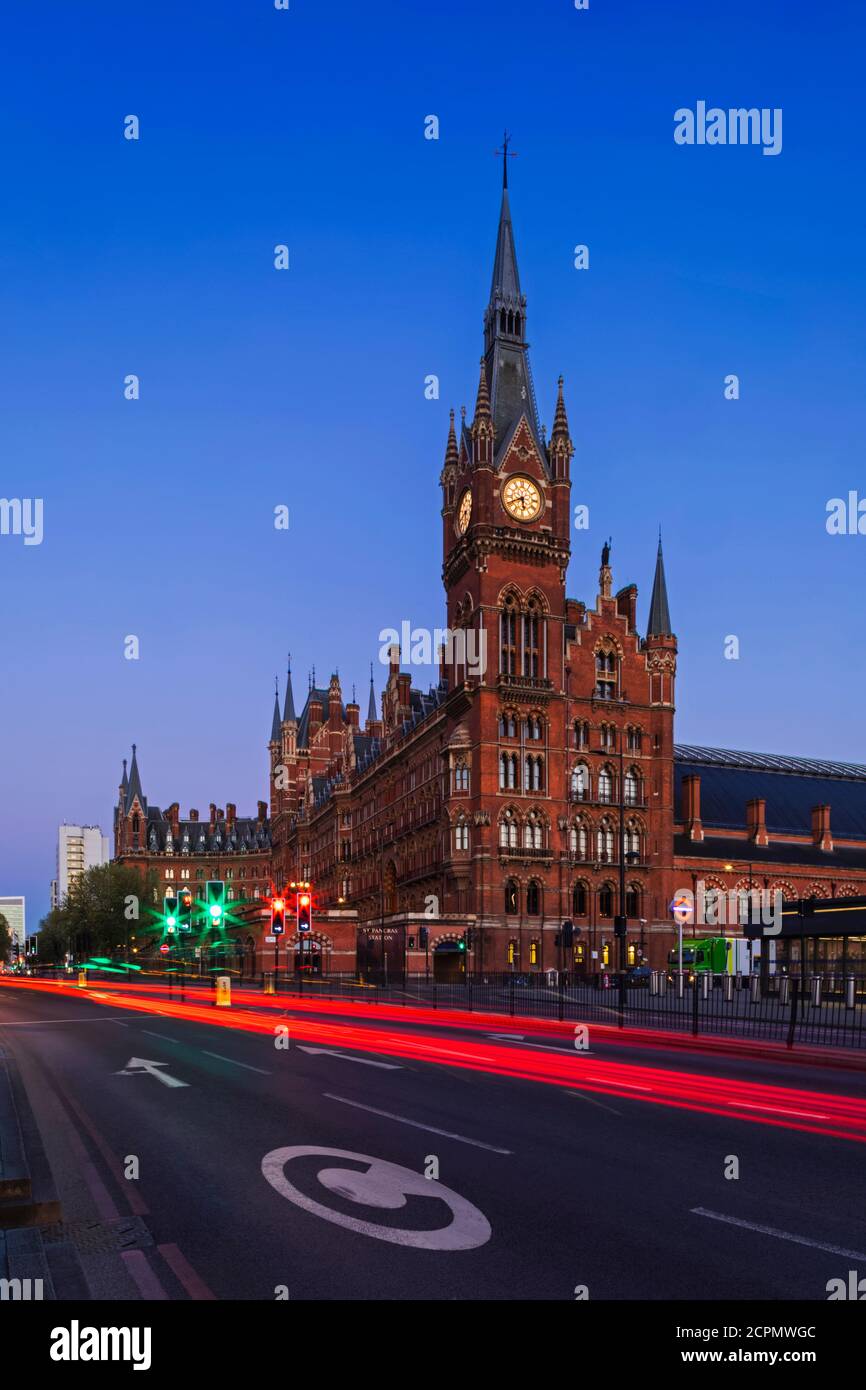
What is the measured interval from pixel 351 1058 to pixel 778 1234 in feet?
46.8

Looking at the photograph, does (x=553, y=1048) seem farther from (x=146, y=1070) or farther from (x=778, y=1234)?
(x=778, y=1234)

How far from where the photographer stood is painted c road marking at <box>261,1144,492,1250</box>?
822cm

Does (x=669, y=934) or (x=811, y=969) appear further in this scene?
(x=669, y=934)

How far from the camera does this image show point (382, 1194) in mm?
9625

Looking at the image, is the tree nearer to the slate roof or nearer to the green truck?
the slate roof

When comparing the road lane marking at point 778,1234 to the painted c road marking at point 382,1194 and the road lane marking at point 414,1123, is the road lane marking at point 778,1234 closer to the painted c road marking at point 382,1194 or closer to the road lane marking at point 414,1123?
the painted c road marking at point 382,1194

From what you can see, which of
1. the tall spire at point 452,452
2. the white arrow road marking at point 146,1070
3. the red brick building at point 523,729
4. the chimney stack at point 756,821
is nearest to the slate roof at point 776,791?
the chimney stack at point 756,821

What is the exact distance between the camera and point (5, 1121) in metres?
13.2

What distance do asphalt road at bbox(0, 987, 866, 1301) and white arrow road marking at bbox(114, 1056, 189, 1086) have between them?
0.70 feet

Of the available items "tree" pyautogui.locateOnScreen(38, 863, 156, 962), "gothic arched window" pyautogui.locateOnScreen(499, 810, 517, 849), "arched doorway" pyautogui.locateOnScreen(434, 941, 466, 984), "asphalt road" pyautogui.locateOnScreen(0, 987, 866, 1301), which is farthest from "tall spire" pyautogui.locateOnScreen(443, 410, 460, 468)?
"asphalt road" pyautogui.locateOnScreen(0, 987, 866, 1301)

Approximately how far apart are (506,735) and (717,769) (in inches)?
1349

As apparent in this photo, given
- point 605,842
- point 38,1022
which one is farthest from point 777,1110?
point 605,842
